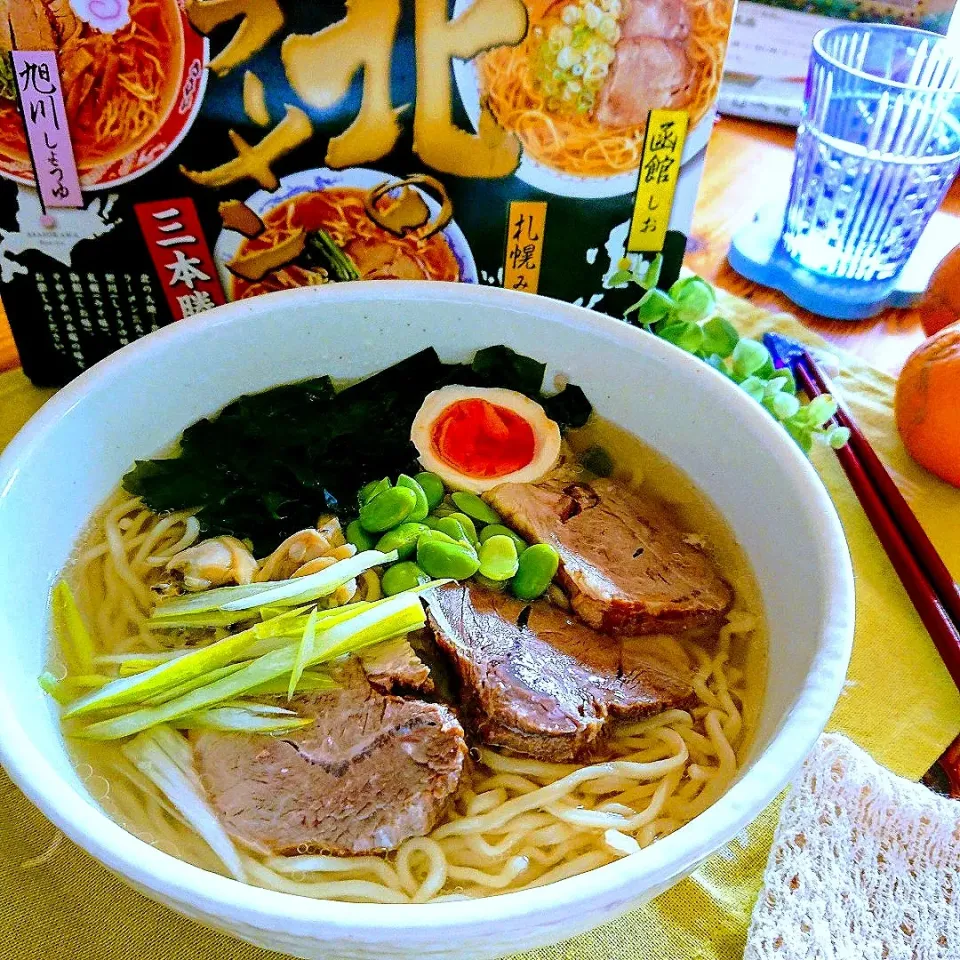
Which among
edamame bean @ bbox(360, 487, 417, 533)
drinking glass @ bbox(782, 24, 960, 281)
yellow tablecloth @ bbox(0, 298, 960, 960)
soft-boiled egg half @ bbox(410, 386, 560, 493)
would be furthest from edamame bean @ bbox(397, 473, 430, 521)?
drinking glass @ bbox(782, 24, 960, 281)

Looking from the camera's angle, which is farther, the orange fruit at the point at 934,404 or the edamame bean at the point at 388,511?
the orange fruit at the point at 934,404

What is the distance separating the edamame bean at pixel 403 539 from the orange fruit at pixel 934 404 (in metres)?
1.01

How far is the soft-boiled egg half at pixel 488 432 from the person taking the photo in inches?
60.4

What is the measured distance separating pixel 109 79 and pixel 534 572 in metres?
1.04

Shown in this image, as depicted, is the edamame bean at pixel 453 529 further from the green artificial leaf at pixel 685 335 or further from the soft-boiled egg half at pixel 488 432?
the green artificial leaf at pixel 685 335

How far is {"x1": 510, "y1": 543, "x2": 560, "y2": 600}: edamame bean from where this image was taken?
1337mm

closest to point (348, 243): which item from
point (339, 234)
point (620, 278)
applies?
point (339, 234)

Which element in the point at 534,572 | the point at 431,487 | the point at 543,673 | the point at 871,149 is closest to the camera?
the point at 543,673

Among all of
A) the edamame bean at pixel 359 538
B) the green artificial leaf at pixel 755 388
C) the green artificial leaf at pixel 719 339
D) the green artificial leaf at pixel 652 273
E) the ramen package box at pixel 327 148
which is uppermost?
the ramen package box at pixel 327 148

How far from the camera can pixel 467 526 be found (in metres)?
1.39

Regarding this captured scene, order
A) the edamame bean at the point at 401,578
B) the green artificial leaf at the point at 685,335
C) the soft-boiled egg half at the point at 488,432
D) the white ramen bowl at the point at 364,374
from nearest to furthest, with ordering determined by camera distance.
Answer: the white ramen bowl at the point at 364,374 < the edamame bean at the point at 401,578 < the soft-boiled egg half at the point at 488,432 < the green artificial leaf at the point at 685,335

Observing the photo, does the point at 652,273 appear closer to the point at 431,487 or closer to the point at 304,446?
the point at 431,487

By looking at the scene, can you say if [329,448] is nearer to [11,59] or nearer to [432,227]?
[432,227]

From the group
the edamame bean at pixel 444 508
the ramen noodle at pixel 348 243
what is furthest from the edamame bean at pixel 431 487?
the ramen noodle at pixel 348 243
